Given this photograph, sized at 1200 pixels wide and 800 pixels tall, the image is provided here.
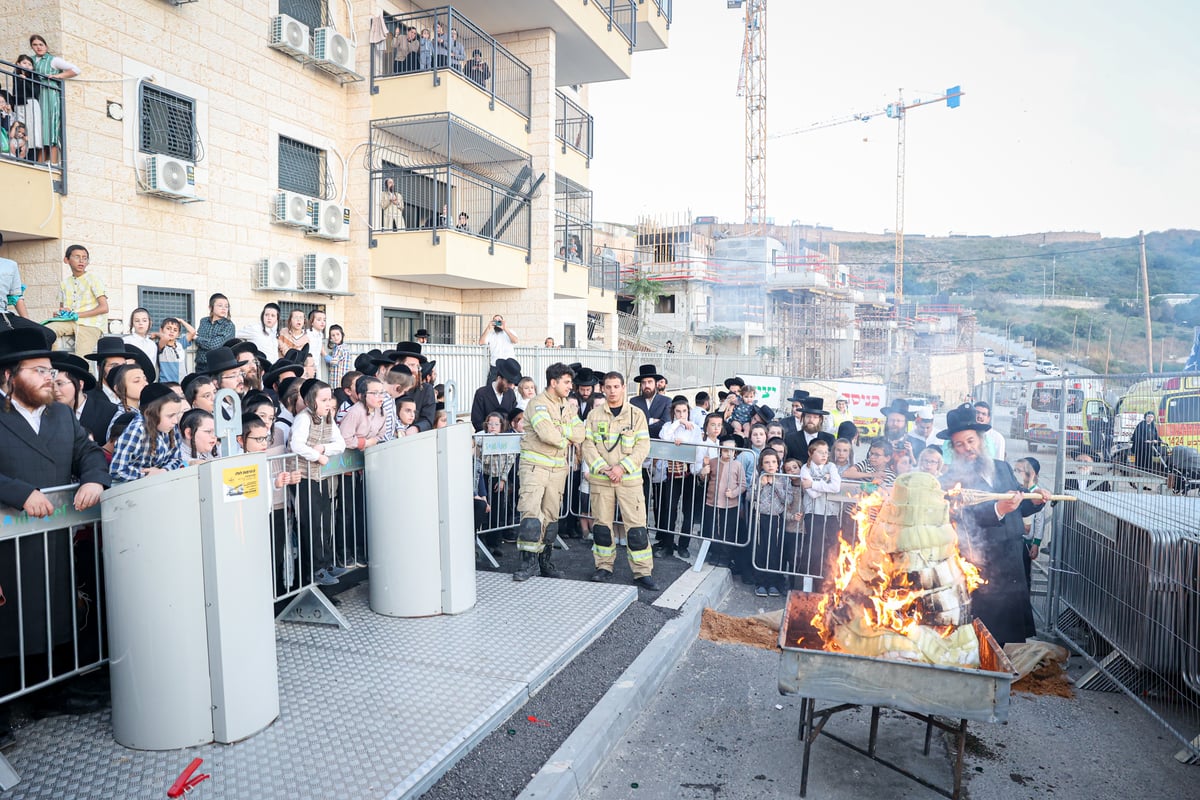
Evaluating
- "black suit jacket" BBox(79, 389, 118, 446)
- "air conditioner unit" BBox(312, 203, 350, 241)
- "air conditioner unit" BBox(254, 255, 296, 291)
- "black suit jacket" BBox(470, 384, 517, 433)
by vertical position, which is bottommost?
"black suit jacket" BBox(470, 384, 517, 433)

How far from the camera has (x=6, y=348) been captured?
3939 mm

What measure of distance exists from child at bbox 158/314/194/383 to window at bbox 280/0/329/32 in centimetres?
831

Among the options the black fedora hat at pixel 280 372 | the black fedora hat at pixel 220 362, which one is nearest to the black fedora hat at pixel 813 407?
the black fedora hat at pixel 280 372

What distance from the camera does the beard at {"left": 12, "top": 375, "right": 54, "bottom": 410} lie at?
3.88 m

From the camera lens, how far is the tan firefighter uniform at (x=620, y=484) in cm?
707

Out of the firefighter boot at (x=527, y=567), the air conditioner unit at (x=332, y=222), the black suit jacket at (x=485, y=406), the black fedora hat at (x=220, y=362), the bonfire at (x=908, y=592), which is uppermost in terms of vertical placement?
the air conditioner unit at (x=332, y=222)

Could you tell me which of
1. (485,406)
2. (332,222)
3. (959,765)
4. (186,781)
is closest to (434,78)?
(332,222)

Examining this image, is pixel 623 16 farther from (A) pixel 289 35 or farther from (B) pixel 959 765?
(B) pixel 959 765

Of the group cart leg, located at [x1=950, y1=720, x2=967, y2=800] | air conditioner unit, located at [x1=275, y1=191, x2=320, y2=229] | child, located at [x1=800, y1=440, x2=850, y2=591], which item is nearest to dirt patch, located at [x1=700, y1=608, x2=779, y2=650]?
child, located at [x1=800, y1=440, x2=850, y2=591]

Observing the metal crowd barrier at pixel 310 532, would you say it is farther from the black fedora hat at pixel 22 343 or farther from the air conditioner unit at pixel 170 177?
the air conditioner unit at pixel 170 177

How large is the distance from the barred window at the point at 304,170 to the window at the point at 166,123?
221 centimetres

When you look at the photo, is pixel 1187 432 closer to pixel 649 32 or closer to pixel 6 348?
pixel 6 348

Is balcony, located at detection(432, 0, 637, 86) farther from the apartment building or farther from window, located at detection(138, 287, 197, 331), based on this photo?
window, located at detection(138, 287, 197, 331)

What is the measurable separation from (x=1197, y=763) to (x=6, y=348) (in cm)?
735
